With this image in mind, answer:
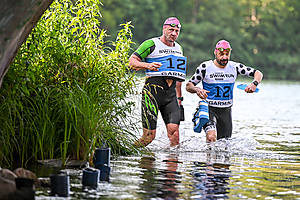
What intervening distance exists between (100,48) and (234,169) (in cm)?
244

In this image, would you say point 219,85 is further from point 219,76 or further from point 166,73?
point 166,73

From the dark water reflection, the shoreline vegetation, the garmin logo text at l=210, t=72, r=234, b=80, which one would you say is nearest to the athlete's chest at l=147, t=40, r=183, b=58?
the garmin logo text at l=210, t=72, r=234, b=80

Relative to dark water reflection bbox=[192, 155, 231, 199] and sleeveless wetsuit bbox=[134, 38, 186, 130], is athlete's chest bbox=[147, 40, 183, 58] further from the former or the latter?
dark water reflection bbox=[192, 155, 231, 199]

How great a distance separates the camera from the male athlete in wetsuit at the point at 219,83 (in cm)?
1059

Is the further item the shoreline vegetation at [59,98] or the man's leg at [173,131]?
the man's leg at [173,131]

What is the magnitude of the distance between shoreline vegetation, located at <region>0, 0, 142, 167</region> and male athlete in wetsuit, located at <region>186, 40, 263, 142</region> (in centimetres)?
209

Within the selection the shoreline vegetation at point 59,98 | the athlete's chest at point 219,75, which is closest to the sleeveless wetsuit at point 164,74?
the athlete's chest at point 219,75

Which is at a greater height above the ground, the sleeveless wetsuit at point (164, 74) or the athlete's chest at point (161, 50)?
the athlete's chest at point (161, 50)

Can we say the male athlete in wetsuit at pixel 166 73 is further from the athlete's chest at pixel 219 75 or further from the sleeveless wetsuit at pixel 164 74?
the athlete's chest at pixel 219 75

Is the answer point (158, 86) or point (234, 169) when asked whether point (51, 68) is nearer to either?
point (158, 86)

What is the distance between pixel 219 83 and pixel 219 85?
0.12 feet

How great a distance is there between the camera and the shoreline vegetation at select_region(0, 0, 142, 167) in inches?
305

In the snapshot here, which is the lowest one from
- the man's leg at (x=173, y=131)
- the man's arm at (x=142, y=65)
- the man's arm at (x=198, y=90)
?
the man's leg at (x=173, y=131)

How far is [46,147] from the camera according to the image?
8078 mm
